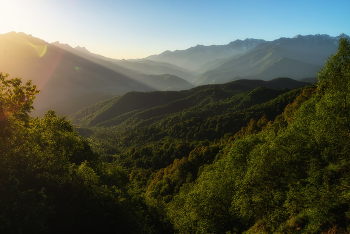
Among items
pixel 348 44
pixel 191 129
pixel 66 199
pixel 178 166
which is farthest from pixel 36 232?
pixel 191 129

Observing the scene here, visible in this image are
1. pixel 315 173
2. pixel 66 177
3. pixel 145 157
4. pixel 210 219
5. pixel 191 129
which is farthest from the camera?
pixel 191 129

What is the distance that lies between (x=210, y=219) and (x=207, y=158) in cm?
3846

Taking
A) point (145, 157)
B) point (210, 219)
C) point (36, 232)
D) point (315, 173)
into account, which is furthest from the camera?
point (145, 157)

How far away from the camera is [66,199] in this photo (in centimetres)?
1800

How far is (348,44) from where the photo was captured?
22125mm

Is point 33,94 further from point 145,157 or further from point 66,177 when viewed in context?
A: point 145,157

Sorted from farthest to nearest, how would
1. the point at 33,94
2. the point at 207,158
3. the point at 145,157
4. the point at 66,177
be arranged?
1. the point at 145,157
2. the point at 207,158
3. the point at 33,94
4. the point at 66,177

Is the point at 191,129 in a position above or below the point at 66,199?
below

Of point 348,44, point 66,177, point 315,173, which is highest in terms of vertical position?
point 348,44

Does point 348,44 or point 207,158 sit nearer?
point 348,44

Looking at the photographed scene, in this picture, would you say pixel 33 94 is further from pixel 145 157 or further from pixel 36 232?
pixel 145 157

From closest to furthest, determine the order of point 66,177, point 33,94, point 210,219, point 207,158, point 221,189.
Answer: point 66,177, point 33,94, point 210,219, point 221,189, point 207,158

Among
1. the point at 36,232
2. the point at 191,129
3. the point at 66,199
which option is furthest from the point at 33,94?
the point at 191,129

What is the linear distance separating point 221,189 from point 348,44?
24085 millimetres
